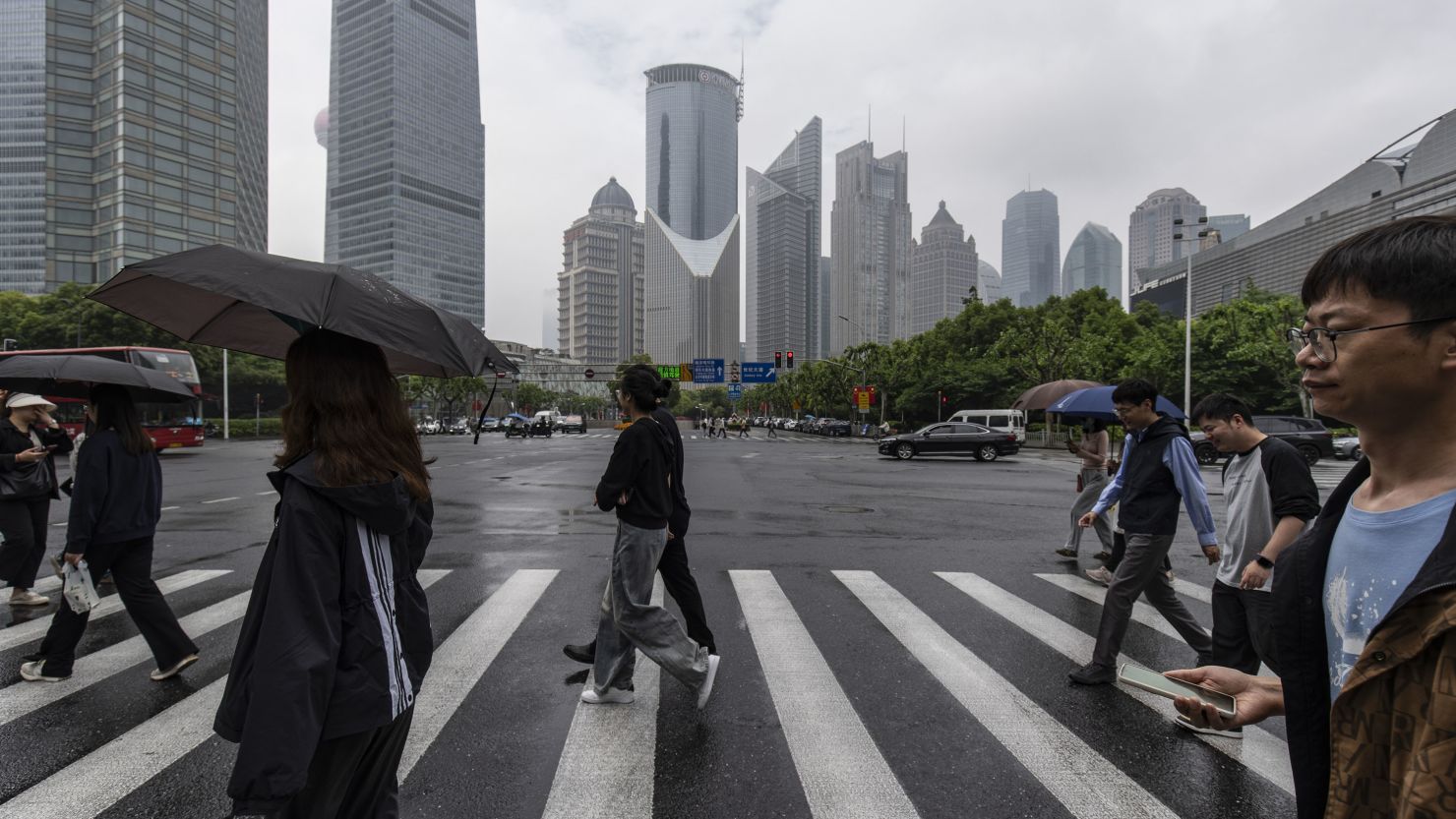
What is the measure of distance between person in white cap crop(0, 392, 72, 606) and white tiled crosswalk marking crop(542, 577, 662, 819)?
5.11 metres

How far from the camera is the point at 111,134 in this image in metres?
75.1

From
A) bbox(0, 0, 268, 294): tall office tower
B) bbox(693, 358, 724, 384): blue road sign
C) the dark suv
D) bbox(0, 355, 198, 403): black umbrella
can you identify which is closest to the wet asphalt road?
bbox(0, 355, 198, 403): black umbrella

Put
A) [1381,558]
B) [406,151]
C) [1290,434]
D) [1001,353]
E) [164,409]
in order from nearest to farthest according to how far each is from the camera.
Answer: [1381,558] → [1290,434] → [164,409] → [1001,353] → [406,151]

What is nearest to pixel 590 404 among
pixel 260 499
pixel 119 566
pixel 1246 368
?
pixel 1246 368

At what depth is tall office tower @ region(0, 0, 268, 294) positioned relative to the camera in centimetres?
7412

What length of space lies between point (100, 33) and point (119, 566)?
105787mm

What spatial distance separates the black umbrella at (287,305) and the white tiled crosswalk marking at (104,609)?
2.78m

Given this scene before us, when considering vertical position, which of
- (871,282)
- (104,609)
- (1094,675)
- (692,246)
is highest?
(692,246)

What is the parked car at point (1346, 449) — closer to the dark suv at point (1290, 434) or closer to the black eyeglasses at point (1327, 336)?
the dark suv at point (1290, 434)

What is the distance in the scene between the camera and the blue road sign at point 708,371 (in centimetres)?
5507

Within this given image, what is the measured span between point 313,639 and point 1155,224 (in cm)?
20731

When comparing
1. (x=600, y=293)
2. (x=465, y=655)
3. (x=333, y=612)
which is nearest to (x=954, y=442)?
(x=465, y=655)

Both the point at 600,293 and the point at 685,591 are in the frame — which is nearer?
the point at 685,591

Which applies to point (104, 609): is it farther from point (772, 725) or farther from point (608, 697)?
point (772, 725)
